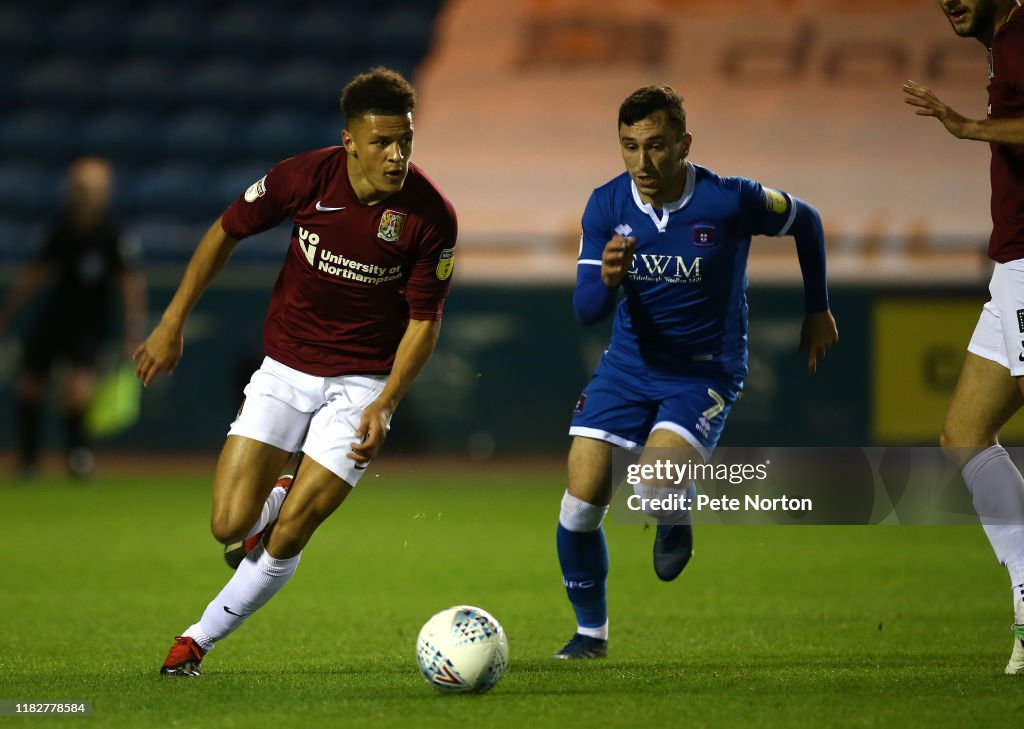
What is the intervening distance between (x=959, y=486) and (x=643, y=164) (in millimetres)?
1925

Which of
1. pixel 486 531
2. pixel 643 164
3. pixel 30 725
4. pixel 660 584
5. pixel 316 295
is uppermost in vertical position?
pixel 643 164

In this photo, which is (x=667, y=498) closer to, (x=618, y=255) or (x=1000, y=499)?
(x=618, y=255)

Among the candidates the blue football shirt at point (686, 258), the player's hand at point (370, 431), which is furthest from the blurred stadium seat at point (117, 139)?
the player's hand at point (370, 431)

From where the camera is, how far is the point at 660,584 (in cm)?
758

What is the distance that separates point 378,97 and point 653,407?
1639 mm

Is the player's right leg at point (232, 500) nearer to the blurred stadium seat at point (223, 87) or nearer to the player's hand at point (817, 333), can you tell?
the player's hand at point (817, 333)

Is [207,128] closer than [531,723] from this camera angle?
No

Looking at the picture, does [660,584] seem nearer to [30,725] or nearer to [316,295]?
[316,295]

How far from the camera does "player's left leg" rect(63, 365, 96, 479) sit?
11992 mm

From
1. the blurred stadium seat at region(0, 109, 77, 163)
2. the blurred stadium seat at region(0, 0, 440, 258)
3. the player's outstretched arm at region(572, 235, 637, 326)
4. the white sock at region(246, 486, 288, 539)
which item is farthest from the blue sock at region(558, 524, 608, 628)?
the blurred stadium seat at region(0, 109, 77, 163)

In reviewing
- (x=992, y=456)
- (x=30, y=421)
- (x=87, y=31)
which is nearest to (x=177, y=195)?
(x=87, y=31)

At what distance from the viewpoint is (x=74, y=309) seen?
12180 mm

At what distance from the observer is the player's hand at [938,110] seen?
4.67m

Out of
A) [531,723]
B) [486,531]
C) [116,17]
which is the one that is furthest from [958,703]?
[116,17]
